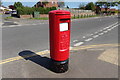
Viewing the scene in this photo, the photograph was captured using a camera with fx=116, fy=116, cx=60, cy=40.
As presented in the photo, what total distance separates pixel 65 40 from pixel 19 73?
1.53 metres

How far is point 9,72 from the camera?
320 cm

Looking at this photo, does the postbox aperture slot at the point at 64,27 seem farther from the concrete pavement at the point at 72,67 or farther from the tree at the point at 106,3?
the tree at the point at 106,3

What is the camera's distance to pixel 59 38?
298cm

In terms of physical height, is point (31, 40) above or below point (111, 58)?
above

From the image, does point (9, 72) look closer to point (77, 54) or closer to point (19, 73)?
point (19, 73)

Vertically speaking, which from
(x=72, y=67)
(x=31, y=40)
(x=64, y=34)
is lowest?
(x=72, y=67)

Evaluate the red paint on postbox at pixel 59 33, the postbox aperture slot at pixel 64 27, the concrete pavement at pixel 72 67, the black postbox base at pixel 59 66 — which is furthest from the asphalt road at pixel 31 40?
the postbox aperture slot at pixel 64 27

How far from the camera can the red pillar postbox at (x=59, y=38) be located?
291 cm

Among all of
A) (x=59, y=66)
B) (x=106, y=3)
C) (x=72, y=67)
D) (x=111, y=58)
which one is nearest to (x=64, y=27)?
(x=59, y=66)

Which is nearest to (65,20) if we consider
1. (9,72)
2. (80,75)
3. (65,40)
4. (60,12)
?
(60,12)

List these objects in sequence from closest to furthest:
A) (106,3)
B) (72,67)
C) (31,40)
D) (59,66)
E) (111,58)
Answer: (59,66), (72,67), (111,58), (31,40), (106,3)

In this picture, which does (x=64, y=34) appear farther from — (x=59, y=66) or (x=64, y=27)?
(x=59, y=66)

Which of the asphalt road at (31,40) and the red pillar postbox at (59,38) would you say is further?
the asphalt road at (31,40)

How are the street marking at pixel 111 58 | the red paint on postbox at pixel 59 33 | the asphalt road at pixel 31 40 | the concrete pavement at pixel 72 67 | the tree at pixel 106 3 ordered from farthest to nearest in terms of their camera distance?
the tree at pixel 106 3 → the asphalt road at pixel 31 40 → the street marking at pixel 111 58 → the concrete pavement at pixel 72 67 → the red paint on postbox at pixel 59 33
